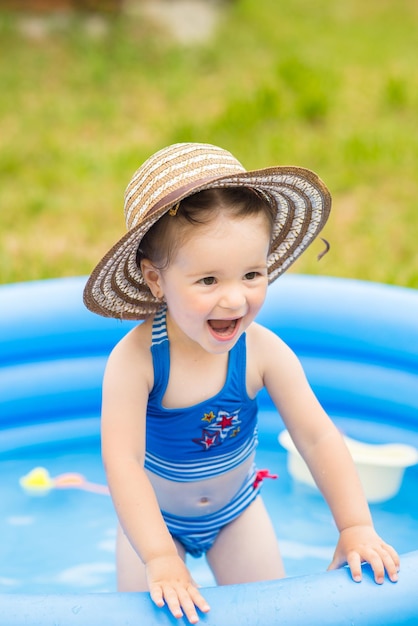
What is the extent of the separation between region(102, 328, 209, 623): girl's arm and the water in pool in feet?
2.37

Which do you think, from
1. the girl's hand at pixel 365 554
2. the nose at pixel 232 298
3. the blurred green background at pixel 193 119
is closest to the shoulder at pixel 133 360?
the nose at pixel 232 298

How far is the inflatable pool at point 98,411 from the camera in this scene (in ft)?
8.01

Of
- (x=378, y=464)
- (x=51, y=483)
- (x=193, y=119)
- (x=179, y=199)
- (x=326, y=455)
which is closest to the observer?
(x=179, y=199)

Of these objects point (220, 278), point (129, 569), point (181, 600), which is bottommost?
point (181, 600)

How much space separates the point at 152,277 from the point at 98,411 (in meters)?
1.15

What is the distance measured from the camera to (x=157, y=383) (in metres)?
1.85

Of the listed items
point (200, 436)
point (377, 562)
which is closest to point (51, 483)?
point (200, 436)

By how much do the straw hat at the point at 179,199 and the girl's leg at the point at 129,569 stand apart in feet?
1.56

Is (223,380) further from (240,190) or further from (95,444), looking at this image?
(95,444)

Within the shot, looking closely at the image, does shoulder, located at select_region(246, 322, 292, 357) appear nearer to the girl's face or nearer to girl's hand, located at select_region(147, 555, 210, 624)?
the girl's face

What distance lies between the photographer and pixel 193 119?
5.50 meters

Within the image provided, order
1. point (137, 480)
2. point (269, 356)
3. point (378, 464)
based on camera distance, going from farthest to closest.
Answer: point (378, 464), point (269, 356), point (137, 480)

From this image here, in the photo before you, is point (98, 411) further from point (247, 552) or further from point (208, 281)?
point (208, 281)

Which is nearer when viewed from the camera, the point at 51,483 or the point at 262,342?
the point at 262,342
